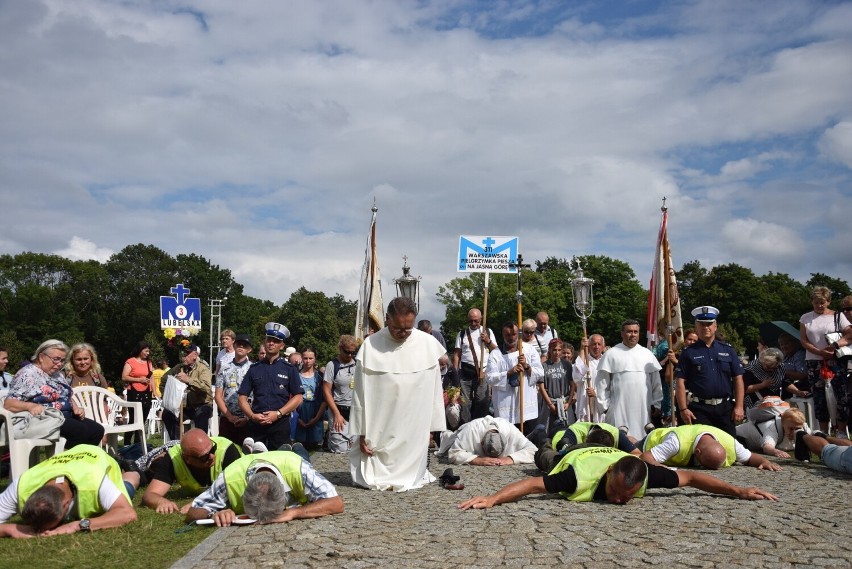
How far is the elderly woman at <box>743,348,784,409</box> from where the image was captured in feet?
42.0

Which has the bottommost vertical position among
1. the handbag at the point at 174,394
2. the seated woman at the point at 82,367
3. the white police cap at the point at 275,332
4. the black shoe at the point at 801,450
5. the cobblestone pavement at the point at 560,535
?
the cobblestone pavement at the point at 560,535

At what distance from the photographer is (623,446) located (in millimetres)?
9984

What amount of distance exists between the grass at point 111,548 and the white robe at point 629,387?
22.2 ft

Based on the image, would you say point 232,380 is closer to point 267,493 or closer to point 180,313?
point 267,493

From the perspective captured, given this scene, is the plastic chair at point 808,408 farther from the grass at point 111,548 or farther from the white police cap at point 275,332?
the grass at point 111,548

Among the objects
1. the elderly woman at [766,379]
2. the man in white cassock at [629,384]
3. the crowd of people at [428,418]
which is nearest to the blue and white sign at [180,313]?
the crowd of people at [428,418]

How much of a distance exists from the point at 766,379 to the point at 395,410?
652 centimetres

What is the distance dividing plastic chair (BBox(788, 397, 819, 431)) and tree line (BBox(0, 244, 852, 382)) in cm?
4877

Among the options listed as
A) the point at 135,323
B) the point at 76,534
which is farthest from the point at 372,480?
the point at 135,323

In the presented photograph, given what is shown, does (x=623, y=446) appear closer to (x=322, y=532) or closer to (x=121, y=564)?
(x=322, y=532)

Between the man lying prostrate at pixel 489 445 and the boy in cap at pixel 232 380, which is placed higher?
the boy in cap at pixel 232 380

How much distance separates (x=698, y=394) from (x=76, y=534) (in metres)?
7.87

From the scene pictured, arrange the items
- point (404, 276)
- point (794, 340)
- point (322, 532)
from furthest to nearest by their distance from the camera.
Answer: point (404, 276)
point (794, 340)
point (322, 532)

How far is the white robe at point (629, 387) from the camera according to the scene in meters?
11.8
